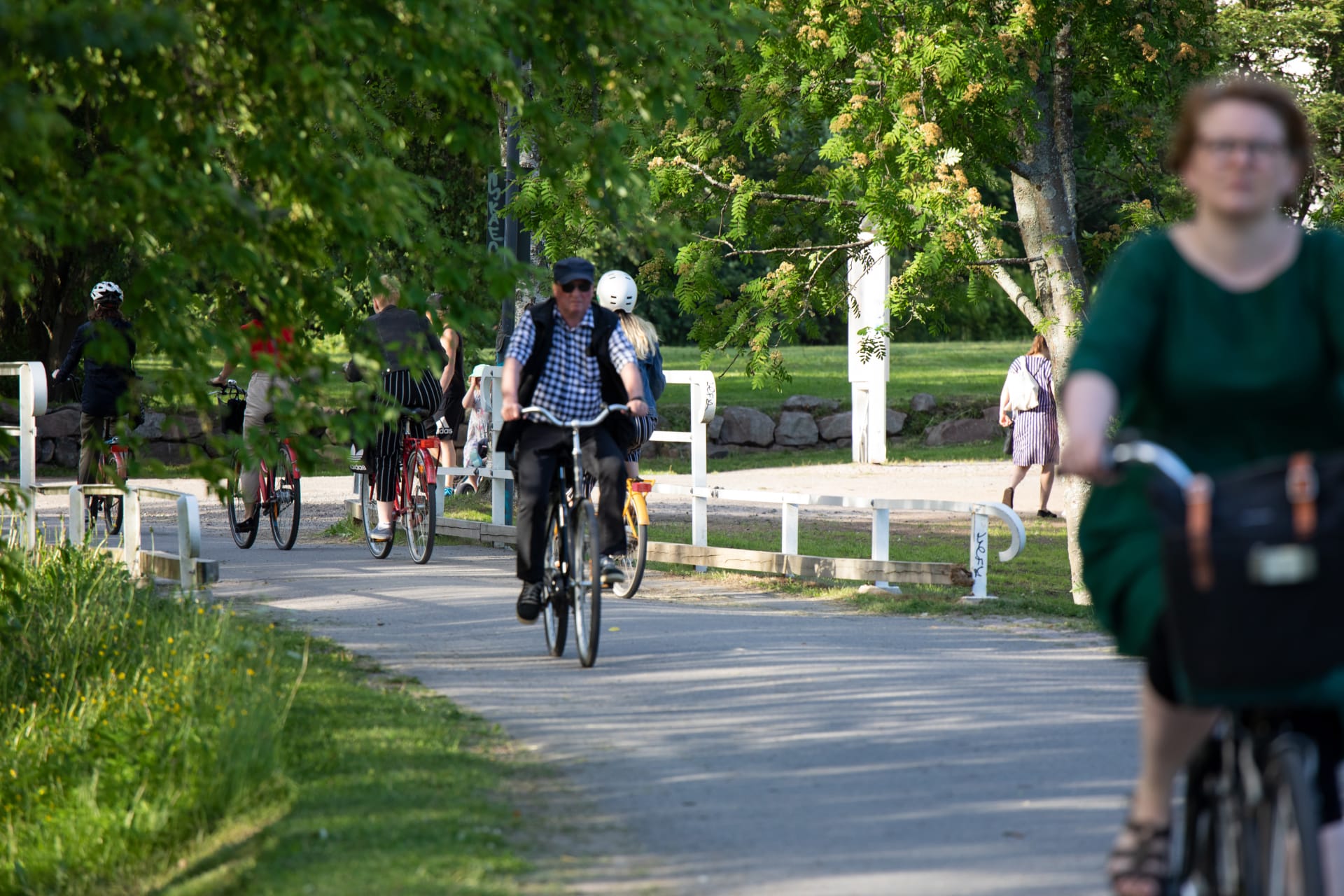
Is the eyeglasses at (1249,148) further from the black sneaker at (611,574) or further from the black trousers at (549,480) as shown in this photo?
the black sneaker at (611,574)

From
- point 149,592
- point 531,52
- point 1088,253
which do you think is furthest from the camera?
point 1088,253

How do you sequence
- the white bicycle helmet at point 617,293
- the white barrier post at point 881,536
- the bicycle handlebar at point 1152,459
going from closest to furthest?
the bicycle handlebar at point 1152,459
the white barrier post at point 881,536
the white bicycle helmet at point 617,293

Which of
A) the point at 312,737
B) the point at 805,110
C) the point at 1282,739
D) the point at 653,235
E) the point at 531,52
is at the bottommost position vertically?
the point at 312,737

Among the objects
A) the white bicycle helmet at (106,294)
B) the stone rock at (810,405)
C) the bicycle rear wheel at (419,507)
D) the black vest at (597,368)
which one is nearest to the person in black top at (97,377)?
the white bicycle helmet at (106,294)

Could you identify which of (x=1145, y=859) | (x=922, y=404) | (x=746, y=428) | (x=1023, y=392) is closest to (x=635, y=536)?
(x=1145, y=859)

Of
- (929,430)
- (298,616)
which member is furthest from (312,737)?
(929,430)

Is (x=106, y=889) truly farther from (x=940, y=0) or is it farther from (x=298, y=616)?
(x=940, y=0)

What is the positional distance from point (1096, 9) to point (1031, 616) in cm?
453

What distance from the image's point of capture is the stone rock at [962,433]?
87.0 ft

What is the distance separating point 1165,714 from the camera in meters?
3.05

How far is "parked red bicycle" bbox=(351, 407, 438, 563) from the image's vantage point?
11.5 m

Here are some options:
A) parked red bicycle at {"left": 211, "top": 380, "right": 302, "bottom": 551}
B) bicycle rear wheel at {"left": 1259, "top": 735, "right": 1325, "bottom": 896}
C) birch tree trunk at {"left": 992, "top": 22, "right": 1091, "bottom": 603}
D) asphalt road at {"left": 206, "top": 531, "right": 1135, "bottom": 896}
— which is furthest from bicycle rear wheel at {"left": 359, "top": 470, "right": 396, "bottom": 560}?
bicycle rear wheel at {"left": 1259, "top": 735, "right": 1325, "bottom": 896}

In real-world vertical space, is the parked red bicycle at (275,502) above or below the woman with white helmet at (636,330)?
below

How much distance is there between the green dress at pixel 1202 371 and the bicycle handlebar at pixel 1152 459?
0.03 m
